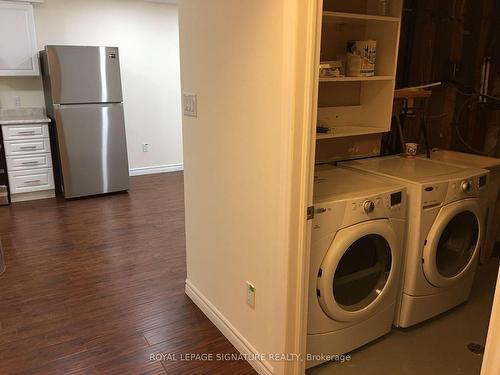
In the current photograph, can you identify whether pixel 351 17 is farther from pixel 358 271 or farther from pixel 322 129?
pixel 358 271

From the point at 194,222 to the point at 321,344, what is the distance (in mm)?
993

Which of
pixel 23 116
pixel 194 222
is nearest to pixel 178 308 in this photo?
pixel 194 222

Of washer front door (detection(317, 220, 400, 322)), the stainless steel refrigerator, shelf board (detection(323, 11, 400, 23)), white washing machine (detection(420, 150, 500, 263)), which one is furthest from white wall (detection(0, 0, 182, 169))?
washer front door (detection(317, 220, 400, 322))

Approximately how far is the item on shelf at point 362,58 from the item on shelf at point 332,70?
70 mm

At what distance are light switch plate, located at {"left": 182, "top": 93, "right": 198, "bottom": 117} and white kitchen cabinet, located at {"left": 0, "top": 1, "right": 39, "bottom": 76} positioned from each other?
3.10 metres

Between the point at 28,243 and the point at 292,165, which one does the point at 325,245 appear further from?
the point at 28,243

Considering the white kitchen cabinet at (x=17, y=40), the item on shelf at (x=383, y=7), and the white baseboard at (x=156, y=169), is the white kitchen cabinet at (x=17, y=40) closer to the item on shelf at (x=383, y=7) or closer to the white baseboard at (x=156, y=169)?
the white baseboard at (x=156, y=169)

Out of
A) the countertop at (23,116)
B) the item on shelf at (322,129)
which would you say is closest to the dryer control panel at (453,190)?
the item on shelf at (322,129)

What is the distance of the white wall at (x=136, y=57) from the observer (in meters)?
4.87

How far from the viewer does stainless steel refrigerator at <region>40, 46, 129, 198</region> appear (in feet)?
14.6

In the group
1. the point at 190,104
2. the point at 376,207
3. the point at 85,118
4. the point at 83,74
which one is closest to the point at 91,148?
the point at 85,118

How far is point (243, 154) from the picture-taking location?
6.44ft

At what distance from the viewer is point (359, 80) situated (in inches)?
97.2

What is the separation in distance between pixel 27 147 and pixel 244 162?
3552 millimetres
